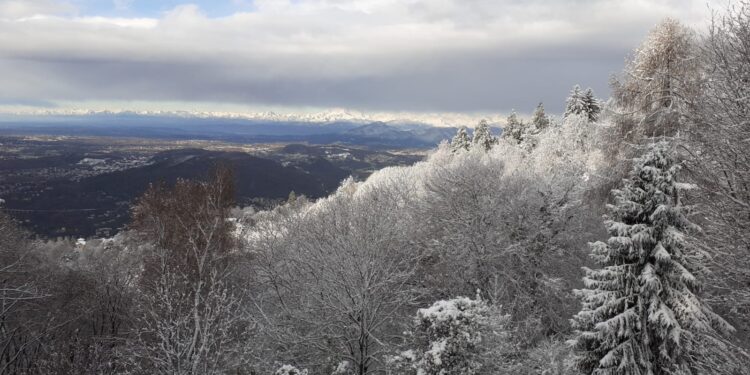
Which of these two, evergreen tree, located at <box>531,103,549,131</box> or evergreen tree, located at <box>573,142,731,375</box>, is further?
evergreen tree, located at <box>531,103,549,131</box>

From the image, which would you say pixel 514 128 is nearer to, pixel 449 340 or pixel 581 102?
pixel 581 102

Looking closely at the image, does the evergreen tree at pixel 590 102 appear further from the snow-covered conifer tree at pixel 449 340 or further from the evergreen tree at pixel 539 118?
the snow-covered conifer tree at pixel 449 340

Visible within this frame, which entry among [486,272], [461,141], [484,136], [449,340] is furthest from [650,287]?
[461,141]

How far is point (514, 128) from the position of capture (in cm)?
6225

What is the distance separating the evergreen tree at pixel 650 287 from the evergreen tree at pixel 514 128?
51682mm

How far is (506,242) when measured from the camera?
19.1 m

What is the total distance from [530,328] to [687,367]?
22.3 ft

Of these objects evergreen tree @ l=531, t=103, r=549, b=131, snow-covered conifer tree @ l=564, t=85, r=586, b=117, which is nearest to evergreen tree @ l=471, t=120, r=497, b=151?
evergreen tree @ l=531, t=103, r=549, b=131

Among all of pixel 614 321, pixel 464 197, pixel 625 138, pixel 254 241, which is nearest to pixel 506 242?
pixel 464 197

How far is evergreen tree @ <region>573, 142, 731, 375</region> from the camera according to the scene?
956 cm

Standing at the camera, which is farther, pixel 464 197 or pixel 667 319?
pixel 464 197

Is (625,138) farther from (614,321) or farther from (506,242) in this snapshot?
(614,321)

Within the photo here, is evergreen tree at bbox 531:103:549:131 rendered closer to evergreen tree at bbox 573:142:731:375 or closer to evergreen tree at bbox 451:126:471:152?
evergreen tree at bbox 451:126:471:152

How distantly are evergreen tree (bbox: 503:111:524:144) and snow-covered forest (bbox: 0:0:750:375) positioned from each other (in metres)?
37.1
